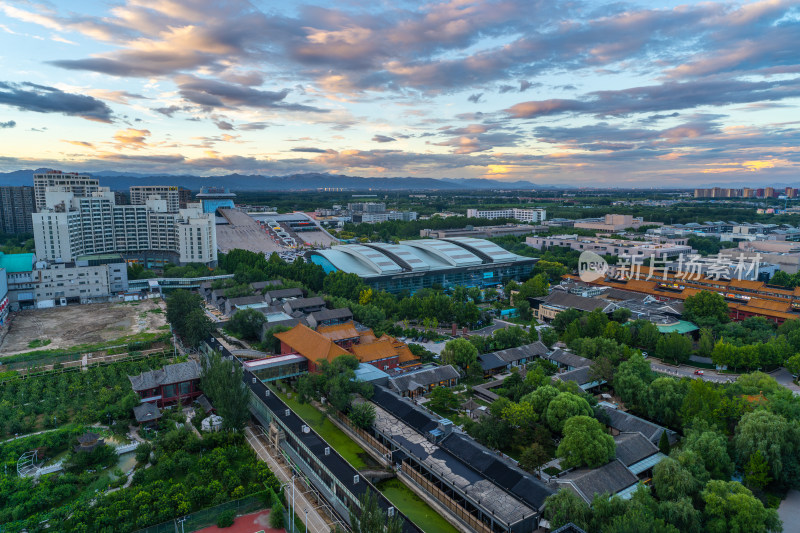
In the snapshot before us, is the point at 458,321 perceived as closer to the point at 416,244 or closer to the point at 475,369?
the point at 475,369

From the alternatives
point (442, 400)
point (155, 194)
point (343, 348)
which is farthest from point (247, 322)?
point (155, 194)

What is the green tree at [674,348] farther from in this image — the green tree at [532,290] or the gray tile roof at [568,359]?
the green tree at [532,290]

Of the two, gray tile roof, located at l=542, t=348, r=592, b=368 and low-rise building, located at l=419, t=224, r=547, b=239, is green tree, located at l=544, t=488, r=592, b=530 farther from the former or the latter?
low-rise building, located at l=419, t=224, r=547, b=239

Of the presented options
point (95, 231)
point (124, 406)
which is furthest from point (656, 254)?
point (95, 231)

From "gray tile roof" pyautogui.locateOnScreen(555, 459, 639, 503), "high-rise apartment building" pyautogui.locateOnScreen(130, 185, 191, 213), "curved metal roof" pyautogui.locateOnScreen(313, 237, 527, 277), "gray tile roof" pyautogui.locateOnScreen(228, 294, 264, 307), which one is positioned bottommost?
"gray tile roof" pyautogui.locateOnScreen(555, 459, 639, 503)

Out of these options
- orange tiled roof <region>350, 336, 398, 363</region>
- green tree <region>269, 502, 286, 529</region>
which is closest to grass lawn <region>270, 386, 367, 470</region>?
green tree <region>269, 502, 286, 529</region>

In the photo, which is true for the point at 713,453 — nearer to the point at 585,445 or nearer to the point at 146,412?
the point at 585,445
